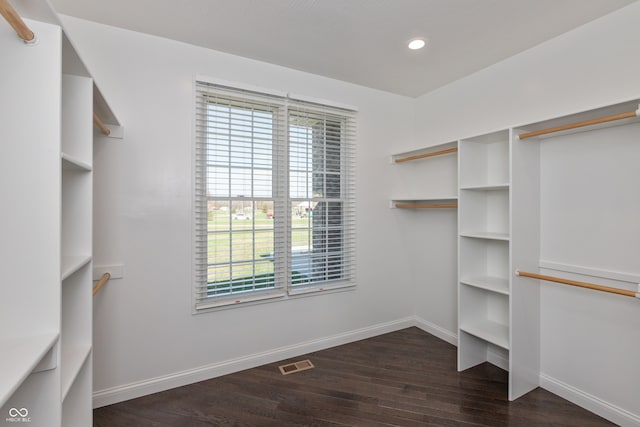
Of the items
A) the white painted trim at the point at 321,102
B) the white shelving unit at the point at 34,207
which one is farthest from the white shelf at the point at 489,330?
the white shelving unit at the point at 34,207

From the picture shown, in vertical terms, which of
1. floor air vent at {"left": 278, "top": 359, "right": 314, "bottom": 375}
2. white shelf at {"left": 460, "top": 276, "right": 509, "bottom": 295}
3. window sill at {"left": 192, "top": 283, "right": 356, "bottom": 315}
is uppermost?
white shelf at {"left": 460, "top": 276, "right": 509, "bottom": 295}

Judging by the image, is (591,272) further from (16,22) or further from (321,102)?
(16,22)

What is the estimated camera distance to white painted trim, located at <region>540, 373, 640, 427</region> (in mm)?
1801

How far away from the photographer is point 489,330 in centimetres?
239

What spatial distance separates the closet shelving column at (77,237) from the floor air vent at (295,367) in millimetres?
1361

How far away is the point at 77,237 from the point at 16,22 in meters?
0.93

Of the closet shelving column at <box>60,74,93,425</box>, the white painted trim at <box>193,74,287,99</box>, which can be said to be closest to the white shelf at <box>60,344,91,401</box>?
the closet shelving column at <box>60,74,93,425</box>

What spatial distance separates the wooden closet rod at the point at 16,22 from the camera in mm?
832

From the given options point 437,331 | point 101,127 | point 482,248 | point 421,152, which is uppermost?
point 421,152

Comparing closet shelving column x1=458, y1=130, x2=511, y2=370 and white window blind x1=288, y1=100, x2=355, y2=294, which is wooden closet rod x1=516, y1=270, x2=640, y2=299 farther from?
white window blind x1=288, y1=100, x2=355, y2=294

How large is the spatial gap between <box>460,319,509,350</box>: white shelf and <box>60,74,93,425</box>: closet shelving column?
8.38 feet

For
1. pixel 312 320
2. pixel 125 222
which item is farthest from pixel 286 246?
pixel 125 222

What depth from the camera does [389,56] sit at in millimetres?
2418

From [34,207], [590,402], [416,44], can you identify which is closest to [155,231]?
[34,207]
